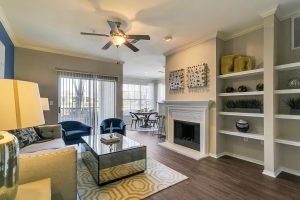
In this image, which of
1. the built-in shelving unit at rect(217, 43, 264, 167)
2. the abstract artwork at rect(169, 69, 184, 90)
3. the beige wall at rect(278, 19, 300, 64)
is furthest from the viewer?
the abstract artwork at rect(169, 69, 184, 90)

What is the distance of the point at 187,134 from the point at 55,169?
3.27 m

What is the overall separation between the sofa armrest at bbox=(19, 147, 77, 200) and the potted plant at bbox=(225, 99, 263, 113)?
10.0 ft

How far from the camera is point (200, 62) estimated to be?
3.76 m

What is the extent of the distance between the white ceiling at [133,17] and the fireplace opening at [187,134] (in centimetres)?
208

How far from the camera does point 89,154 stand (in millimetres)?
2770

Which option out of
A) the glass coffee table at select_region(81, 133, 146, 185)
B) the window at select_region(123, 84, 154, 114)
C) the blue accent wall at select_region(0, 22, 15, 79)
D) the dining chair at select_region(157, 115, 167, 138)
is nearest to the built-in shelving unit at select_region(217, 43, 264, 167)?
the glass coffee table at select_region(81, 133, 146, 185)

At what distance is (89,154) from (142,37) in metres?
2.18

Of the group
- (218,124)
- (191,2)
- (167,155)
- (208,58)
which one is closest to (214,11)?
(191,2)

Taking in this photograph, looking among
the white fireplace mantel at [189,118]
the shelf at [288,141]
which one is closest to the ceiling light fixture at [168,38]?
the white fireplace mantel at [189,118]

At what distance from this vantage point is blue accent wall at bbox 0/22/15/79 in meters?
2.96

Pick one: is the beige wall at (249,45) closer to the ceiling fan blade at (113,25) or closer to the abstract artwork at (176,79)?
the abstract artwork at (176,79)

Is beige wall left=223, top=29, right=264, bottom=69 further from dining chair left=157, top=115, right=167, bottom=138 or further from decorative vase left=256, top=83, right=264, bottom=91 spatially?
dining chair left=157, top=115, right=167, bottom=138

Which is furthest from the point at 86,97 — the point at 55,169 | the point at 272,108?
the point at 272,108

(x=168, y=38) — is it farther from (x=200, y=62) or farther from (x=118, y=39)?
(x=118, y=39)
